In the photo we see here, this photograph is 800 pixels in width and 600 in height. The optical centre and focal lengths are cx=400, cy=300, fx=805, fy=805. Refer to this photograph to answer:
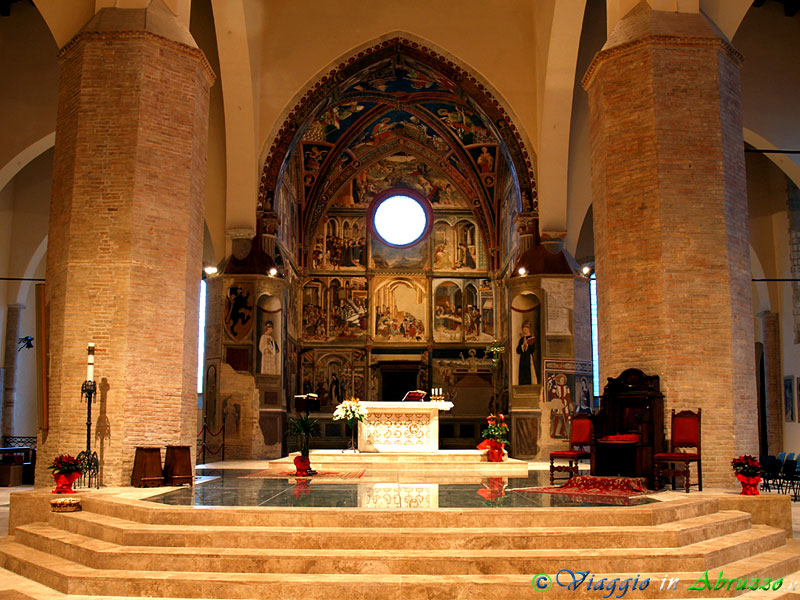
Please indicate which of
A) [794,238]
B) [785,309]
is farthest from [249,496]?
[794,238]

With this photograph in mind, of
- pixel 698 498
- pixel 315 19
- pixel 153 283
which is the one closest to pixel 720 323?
→ pixel 698 498

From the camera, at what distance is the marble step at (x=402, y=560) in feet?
22.6

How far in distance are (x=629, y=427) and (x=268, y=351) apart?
34.3 ft

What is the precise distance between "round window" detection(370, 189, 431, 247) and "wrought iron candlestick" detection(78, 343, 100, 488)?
15.6 meters

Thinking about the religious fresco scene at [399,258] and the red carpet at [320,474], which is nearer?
the red carpet at [320,474]

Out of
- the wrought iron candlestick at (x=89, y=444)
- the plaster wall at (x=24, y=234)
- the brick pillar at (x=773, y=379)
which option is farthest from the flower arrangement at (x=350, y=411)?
the plaster wall at (x=24, y=234)

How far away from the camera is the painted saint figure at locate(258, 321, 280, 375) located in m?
19.4

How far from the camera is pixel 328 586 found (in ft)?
21.5

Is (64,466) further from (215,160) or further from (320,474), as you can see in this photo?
(215,160)

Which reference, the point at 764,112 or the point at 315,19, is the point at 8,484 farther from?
the point at 764,112

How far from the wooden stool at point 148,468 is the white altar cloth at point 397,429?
5.55 m

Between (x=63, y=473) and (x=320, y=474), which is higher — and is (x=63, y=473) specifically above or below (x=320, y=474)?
above

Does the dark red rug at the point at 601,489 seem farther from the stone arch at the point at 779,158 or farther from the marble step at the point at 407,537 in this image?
the stone arch at the point at 779,158

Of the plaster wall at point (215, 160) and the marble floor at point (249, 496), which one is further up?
the plaster wall at point (215, 160)
